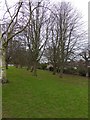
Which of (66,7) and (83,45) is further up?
(66,7)

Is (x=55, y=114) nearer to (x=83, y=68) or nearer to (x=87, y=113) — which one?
(x=87, y=113)

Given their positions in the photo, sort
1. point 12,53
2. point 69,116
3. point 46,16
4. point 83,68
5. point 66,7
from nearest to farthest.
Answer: point 69,116, point 46,16, point 66,7, point 12,53, point 83,68

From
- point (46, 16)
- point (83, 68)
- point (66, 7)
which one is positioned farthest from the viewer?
point (83, 68)

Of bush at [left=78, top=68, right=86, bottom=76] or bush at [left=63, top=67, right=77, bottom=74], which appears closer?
bush at [left=78, top=68, right=86, bottom=76]

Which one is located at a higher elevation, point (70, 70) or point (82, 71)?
point (70, 70)

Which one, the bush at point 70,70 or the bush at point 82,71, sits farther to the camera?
the bush at point 70,70

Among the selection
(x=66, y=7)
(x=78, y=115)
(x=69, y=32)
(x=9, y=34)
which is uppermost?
(x=66, y=7)

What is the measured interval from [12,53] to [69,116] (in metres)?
36.7

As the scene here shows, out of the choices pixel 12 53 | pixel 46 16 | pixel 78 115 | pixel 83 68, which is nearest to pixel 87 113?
pixel 78 115

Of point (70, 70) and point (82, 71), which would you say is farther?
point (82, 71)

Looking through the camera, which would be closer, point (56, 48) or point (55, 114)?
point (55, 114)

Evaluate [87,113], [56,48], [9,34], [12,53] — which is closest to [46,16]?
[56,48]

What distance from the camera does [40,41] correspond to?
118 ft

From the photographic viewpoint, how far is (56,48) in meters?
39.4
